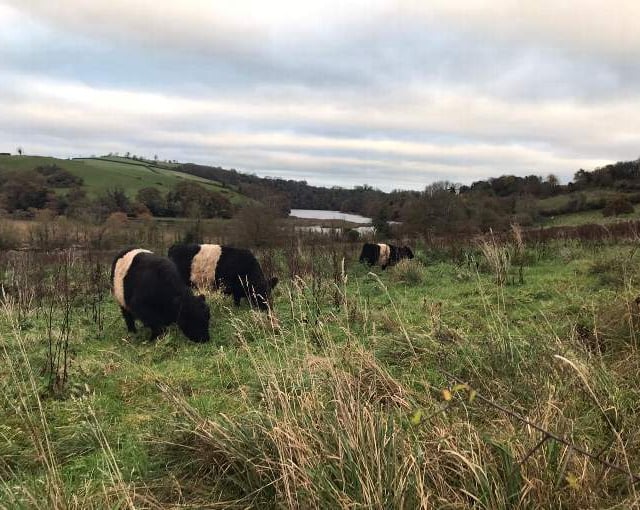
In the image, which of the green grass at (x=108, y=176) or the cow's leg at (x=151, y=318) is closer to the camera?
the cow's leg at (x=151, y=318)

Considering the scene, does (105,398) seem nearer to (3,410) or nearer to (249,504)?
(3,410)

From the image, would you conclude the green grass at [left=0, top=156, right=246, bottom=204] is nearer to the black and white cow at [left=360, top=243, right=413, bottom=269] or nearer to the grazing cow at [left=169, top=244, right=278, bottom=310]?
the black and white cow at [left=360, top=243, right=413, bottom=269]

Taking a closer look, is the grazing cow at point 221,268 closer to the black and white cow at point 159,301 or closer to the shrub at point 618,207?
the black and white cow at point 159,301

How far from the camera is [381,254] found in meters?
17.4

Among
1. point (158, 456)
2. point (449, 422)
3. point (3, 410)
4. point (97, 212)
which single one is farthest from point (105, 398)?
point (97, 212)

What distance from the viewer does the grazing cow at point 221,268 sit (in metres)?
10.7

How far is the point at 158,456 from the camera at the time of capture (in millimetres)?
3264

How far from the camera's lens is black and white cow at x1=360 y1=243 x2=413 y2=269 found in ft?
56.6

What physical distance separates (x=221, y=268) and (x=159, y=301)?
10.9 feet

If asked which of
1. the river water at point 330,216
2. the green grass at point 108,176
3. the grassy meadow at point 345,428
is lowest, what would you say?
the river water at point 330,216

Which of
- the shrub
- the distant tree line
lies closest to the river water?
the distant tree line

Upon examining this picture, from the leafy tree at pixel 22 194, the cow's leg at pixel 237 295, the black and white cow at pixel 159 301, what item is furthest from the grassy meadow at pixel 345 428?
the leafy tree at pixel 22 194

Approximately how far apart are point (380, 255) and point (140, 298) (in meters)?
11.1

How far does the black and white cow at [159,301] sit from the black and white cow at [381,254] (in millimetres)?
10279
